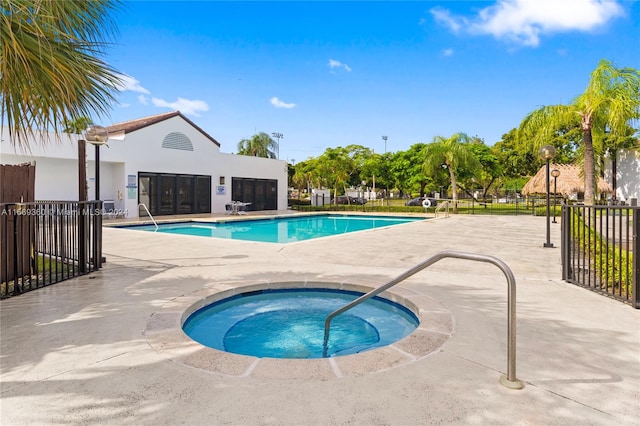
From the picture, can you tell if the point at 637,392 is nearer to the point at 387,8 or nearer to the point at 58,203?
the point at 58,203

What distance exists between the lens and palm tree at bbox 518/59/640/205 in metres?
9.45

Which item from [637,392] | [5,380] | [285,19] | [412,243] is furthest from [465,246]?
[285,19]

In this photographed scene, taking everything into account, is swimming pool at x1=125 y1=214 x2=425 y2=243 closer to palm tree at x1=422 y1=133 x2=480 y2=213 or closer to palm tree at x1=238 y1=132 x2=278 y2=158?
palm tree at x1=422 y1=133 x2=480 y2=213

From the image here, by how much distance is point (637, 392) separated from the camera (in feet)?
7.23

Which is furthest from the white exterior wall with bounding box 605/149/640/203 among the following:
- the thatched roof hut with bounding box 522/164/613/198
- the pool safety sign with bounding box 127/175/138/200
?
the pool safety sign with bounding box 127/175/138/200

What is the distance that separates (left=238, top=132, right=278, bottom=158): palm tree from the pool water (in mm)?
33495

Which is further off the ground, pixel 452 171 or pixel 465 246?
pixel 452 171

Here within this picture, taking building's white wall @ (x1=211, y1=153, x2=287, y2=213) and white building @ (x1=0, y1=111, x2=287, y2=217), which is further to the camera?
building's white wall @ (x1=211, y1=153, x2=287, y2=213)

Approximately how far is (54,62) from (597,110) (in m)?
11.9

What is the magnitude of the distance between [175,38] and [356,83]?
12184 mm

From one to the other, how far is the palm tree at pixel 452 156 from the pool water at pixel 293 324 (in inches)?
840

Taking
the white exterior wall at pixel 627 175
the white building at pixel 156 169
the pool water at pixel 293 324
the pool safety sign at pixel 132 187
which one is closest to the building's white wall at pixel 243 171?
the white building at pixel 156 169

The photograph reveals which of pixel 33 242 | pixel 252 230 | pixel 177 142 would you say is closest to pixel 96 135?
pixel 33 242

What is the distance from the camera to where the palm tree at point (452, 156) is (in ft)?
80.2
